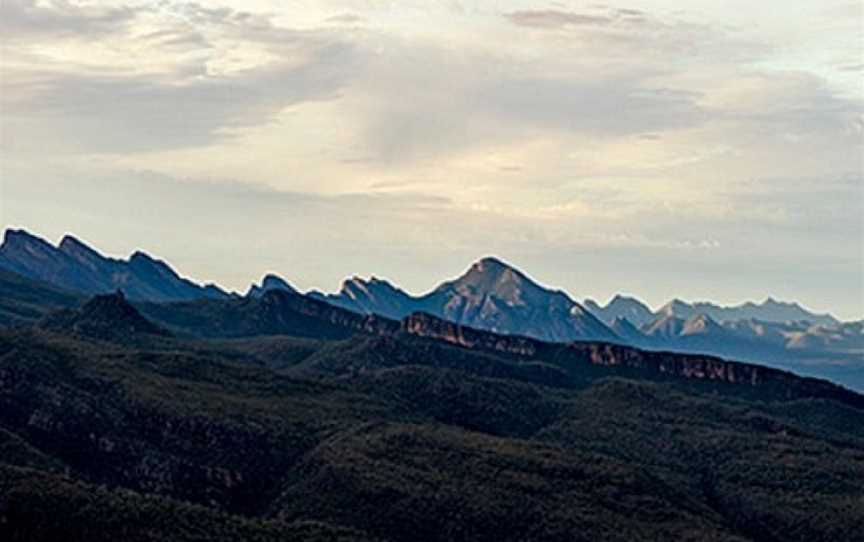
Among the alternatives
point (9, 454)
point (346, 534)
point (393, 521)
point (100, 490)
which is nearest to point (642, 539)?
point (393, 521)

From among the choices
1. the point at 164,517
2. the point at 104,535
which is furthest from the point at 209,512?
the point at 104,535

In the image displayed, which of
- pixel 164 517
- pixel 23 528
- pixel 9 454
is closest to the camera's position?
pixel 23 528

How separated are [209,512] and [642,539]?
67.9 metres

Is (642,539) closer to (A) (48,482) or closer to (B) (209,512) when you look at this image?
(B) (209,512)

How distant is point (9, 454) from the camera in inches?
7564

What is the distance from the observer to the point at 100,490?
164500 millimetres

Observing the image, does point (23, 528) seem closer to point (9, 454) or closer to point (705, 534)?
point (9, 454)

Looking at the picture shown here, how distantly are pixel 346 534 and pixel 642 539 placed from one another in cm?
5183

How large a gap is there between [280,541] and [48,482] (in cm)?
2845

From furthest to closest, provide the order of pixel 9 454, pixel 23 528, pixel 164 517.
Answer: pixel 9 454, pixel 164 517, pixel 23 528

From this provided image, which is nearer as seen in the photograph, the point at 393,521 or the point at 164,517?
the point at 164,517

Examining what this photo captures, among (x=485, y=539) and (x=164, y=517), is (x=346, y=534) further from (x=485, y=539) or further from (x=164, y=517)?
(x=485, y=539)

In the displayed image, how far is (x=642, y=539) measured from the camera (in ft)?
644

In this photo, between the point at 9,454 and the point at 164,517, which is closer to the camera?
the point at 164,517
